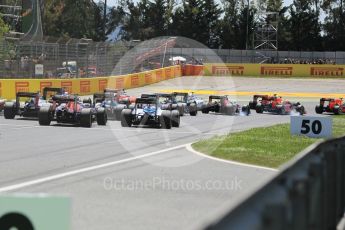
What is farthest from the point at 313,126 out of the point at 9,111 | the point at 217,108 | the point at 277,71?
the point at 277,71

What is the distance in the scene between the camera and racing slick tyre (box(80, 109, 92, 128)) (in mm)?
20188

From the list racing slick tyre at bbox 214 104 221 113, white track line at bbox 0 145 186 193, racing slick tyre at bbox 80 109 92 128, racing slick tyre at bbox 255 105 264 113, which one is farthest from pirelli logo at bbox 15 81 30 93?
white track line at bbox 0 145 186 193

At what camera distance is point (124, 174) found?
11.1 m

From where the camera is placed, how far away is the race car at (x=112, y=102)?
891 inches

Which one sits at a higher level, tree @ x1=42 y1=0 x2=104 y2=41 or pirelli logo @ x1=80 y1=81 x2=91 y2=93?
tree @ x1=42 y1=0 x2=104 y2=41

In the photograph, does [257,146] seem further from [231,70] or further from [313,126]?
[231,70]

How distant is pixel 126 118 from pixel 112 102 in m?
2.52

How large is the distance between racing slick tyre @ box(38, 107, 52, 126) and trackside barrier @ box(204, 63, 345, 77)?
39.9 m

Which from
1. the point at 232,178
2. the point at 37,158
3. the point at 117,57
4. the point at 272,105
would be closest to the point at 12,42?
the point at 117,57

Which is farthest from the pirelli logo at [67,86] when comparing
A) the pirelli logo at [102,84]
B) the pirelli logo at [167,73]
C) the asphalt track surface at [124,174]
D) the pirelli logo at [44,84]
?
the pirelli logo at [167,73]

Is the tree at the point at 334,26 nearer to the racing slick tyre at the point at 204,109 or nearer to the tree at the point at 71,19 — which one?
the tree at the point at 71,19

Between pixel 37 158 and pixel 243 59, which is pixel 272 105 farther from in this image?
pixel 243 59

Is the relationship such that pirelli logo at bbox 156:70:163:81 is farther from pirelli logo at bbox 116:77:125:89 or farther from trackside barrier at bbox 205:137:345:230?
trackside barrier at bbox 205:137:345:230

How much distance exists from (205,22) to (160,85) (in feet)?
149
